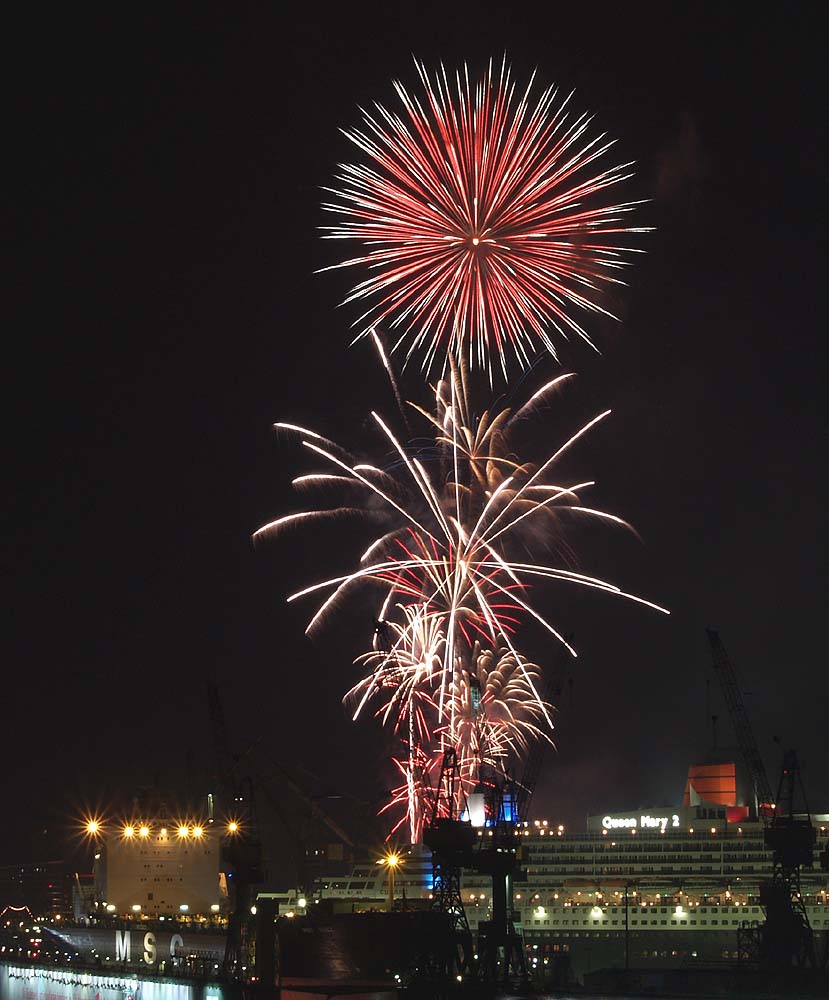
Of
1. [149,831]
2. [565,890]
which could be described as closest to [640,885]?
[565,890]

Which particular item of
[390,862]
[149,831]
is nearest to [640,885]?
[390,862]

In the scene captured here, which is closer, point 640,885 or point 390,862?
point 640,885

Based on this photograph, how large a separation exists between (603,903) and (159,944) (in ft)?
111

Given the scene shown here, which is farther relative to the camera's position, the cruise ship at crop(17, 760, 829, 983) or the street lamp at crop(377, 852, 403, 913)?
the street lamp at crop(377, 852, 403, 913)

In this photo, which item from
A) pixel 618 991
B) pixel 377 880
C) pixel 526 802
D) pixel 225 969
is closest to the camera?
pixel 618 991

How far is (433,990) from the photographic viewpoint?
244 ft

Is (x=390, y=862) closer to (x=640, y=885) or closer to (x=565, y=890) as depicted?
(x=565, y=890)

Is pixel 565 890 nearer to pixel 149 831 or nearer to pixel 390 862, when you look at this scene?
pixel 390 862

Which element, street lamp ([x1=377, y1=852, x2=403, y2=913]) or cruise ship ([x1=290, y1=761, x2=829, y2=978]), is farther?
street lamp ([x1=377, y1=852, x2=403, y2=913])

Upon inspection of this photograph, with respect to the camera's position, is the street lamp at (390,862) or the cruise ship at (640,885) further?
the street lamp at (390,862)

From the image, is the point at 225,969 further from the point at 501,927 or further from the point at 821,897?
the point at 821,897

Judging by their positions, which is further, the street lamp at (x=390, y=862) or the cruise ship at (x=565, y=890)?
the street lamp at (x=390, y=862)

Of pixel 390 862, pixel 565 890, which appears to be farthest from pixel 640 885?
pixel 390 862

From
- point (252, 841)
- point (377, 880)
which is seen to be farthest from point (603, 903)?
point (252, 841)
